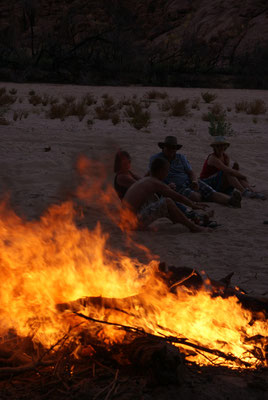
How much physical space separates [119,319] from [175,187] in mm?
4222

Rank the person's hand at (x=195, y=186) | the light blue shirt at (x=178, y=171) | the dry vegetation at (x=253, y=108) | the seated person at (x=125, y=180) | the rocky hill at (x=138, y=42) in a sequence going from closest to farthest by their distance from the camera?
1. the seated person at (x=125, y=180)
2. the person's hand at (x=195, y=186)
3. the light blue shirt at (x=178, y=171)
4. the dry vegetation at (x=253, y=108)
5. the rocky hill at (x=138, y=42)

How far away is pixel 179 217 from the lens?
6277 millimetres

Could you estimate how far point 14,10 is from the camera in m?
52.3

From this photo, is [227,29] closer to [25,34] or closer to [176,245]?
[25,34]

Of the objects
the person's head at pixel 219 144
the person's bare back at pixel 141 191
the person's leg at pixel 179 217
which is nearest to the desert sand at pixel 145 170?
the person's leg at pixel 179 217

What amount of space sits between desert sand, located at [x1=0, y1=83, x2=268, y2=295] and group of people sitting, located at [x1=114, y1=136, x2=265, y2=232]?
0.19 meters

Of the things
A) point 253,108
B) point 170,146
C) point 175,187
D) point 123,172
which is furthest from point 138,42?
point 123,172

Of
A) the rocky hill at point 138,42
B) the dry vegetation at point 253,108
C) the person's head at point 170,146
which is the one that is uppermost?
the rocky hill at point 138,42

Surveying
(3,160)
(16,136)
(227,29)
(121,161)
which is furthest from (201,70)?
(121,161)

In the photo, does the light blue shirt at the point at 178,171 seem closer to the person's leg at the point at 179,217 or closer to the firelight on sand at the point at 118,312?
the person's leg at the point at 179,217

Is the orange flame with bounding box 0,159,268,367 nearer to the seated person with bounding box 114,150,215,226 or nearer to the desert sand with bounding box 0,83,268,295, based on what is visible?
the desert sand with bounding box 0,83,268,295

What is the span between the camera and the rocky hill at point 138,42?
2783 cm

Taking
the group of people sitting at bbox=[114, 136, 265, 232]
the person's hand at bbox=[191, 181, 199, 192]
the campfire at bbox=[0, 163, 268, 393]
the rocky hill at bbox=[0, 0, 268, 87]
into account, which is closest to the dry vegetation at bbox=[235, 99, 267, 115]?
the rocky hill at bbox=[0, 0, 268, 87]

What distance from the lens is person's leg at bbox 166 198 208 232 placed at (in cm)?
625
